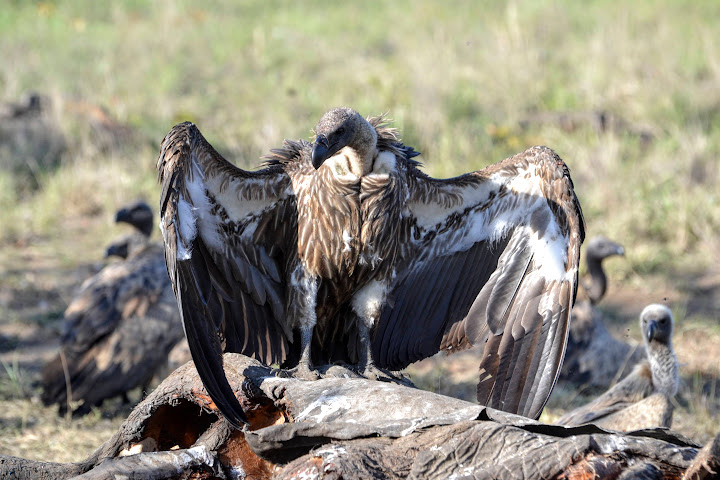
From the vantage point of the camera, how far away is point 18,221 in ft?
27.2

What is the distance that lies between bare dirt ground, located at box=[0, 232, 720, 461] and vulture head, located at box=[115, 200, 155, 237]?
0.70 meters

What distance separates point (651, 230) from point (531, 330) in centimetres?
477

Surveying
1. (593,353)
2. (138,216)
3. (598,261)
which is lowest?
(593,353)

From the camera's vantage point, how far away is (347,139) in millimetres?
3979

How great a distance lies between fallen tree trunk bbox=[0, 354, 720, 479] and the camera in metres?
2.54

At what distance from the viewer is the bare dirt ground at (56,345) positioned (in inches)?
206

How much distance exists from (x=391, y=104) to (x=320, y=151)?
728 cm

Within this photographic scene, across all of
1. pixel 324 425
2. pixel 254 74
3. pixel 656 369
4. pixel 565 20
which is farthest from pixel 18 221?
pixel 565 20

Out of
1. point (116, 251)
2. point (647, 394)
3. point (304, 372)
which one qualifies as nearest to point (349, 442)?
point (304, 372)

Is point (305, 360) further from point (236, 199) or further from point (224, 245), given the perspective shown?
point (236, 199)

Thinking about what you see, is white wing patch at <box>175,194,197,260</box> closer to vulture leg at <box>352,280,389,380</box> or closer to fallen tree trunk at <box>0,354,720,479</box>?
fallen tree trunk at <box>0,354,720,479</box>

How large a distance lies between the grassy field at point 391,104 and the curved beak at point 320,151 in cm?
222

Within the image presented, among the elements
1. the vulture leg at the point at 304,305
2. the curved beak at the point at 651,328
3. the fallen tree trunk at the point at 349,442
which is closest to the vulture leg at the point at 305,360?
the vulture leg at the point at 304,305

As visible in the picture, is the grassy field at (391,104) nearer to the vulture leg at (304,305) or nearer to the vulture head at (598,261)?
the vulture head at (598,261)
